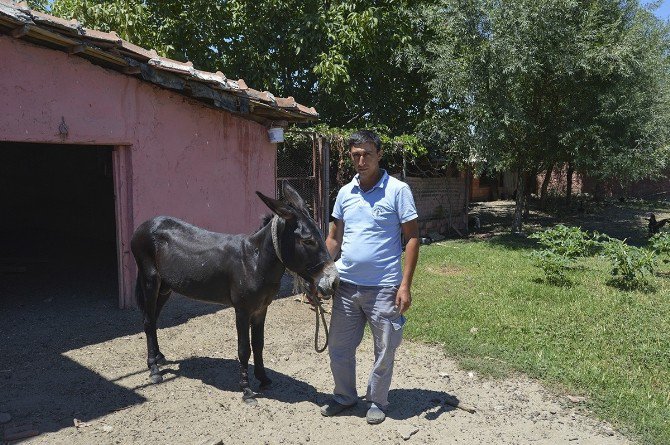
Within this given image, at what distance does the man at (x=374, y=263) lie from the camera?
3.46 meters

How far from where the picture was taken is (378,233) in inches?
138

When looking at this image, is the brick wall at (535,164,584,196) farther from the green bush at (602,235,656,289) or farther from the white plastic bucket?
the white plastic bucket

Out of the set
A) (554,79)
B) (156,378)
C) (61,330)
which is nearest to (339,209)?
(156,378)

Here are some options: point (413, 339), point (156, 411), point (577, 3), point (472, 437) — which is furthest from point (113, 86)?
point (577, 3)

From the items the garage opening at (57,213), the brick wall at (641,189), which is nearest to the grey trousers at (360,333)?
the garage opening at (57,213)

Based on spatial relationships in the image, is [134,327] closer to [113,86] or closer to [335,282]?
[113,86]

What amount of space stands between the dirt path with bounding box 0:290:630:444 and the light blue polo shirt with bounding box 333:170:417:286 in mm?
1098

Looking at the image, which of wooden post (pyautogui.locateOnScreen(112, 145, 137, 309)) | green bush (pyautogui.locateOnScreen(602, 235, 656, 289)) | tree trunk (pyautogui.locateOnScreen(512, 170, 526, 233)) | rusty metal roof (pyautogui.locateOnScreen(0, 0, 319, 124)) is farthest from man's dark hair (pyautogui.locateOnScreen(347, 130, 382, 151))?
tree trunk (pyautogui.locateOnScreen(512, 170, 526, 233))

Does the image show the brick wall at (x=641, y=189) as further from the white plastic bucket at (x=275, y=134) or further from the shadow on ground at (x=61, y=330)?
the shadow on ground at (x=61, y=330)

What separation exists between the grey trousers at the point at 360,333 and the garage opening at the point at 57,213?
5.46m

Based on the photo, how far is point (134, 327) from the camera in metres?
5.84

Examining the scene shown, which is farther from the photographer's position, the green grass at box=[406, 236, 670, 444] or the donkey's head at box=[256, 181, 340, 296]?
the green grass at box=[406, 236, 670, 444]

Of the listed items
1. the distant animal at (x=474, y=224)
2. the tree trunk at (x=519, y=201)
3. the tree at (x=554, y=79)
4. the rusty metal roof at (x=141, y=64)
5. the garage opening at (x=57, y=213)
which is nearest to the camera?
the rusty metal roof at (x=141, y=64)

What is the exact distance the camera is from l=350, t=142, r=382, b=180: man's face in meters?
3.46
